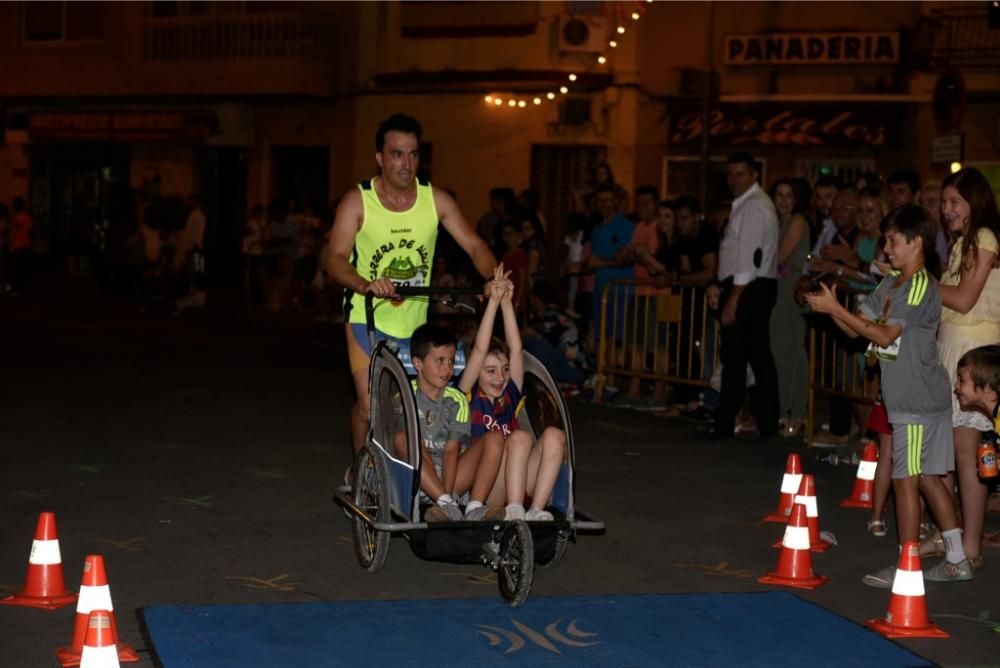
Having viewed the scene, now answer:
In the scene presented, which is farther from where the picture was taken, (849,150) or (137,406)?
(849,150)

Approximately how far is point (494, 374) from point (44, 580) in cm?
229

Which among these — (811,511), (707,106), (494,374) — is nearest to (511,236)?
(811,511)

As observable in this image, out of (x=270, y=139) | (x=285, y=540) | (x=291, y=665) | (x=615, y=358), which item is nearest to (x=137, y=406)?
(x=615, y=358)

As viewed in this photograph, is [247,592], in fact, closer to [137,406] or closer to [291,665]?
[291,665]

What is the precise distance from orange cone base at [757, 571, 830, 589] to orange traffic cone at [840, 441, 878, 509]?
1.99m

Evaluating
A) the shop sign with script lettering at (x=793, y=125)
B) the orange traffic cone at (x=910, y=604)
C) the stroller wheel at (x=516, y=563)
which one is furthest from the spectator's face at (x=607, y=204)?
the shop sign with script lettering at (x=793, y=125)

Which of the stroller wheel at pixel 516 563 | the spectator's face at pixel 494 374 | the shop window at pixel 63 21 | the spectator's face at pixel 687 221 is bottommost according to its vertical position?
the stroller wheel at pixel 516 563

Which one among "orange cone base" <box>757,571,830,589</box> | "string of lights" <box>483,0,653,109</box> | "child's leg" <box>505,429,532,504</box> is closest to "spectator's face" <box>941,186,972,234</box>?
A: "orange cone base" <box>757,571,830,589</box>

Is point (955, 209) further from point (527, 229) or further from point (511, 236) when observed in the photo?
point (527, 229)

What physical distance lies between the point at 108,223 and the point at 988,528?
2942cm

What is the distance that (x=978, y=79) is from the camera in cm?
2411

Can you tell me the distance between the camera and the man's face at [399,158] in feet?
27.2

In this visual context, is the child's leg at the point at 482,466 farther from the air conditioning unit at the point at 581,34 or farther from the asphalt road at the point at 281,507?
the air conditioning unit at the point at 581,34

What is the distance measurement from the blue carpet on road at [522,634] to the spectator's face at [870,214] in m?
4.66
